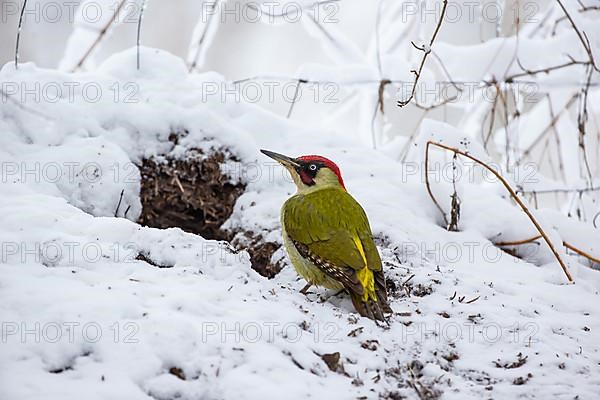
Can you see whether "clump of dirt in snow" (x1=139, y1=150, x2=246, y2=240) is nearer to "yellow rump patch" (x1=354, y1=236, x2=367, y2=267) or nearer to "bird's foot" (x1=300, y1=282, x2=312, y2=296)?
"bird's foot" (x1=300, y1=282, x2=312, y2=296)

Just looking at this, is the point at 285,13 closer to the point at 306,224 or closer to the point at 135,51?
the point at 135,51

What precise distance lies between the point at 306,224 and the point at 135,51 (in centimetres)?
244

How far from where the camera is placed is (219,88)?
15.9 feet

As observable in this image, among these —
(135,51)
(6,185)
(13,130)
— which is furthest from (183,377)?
(135,51)

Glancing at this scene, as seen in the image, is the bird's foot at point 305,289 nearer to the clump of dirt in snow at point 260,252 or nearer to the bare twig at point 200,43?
the clump of dirt in snow at point 260,252

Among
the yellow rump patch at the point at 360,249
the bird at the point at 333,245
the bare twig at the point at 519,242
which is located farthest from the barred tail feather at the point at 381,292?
the bare twig at the point at 519,242

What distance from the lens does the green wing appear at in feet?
10.1

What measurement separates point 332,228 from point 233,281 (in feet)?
2.09

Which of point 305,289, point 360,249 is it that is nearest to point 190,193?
point 305,289

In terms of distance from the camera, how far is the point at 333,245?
3.15 meters

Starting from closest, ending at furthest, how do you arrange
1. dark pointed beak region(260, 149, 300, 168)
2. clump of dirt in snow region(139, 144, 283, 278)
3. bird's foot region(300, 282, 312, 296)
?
bird's foot region(300, 282, 312, 296)
dark pointed beak region(260, 149, 300, 168)
clump of dirt in snow region(139, 144, 283, 278)

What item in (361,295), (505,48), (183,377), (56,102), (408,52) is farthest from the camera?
(408,52)

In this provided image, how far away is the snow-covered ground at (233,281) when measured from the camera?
2.17 meters

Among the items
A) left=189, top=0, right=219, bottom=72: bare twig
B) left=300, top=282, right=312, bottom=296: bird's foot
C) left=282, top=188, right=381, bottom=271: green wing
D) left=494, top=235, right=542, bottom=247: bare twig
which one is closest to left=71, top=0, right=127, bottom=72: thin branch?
left=189, top=0, right=219, bottom=72: bare twig
